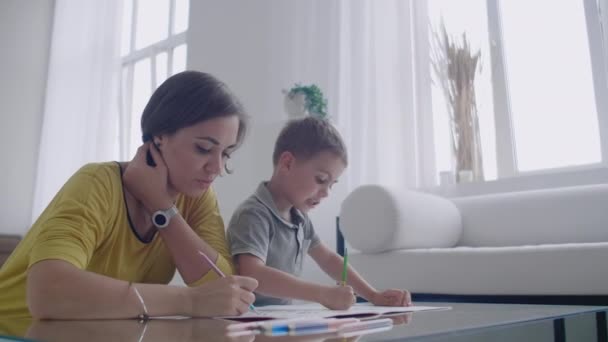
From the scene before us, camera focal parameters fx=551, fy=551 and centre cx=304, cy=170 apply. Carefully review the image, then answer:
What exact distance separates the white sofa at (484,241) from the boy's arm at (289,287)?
880 mm

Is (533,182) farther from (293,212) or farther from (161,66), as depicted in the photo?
(161,66)

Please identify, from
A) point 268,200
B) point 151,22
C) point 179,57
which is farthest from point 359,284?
point 151,22

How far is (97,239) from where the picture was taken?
0.92m

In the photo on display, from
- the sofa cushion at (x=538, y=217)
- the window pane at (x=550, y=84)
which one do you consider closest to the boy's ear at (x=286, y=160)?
the sofa cushion at (x=538, y=217)

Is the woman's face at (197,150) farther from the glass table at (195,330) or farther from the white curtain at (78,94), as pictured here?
the white curtain at (78,94)

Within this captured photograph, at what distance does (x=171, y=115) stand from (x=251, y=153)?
2.39 metres

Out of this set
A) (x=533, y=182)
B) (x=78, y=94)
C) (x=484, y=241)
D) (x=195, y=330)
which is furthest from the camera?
(x=78, y=94)

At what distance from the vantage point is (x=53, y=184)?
5.24 m

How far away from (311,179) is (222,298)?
68 cm

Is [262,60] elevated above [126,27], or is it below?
below

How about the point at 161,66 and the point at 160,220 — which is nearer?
the point at 160,220

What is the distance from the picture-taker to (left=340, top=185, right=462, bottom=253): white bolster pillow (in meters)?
1.92

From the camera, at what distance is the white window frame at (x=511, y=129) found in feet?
8.46

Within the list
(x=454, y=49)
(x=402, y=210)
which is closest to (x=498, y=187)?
(x=454, y=49)
